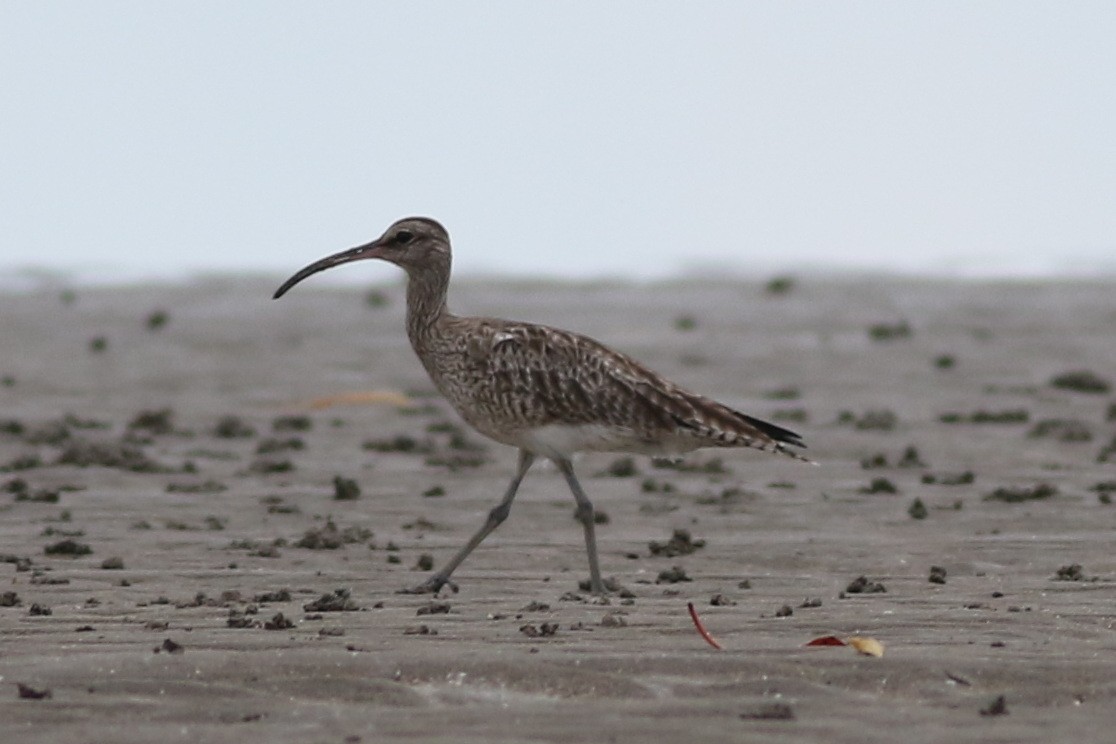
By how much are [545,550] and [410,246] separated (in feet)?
5.52

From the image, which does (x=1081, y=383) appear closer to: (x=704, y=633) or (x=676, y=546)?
(x=676, y=546)

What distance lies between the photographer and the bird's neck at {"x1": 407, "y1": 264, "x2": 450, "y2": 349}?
1162cm

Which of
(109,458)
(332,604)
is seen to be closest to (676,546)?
(332,604)

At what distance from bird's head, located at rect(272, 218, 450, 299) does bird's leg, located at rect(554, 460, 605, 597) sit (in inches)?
52.4

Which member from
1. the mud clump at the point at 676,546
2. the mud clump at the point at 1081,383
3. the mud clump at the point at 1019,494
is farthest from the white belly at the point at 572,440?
the mud clump at the point at 1081,383

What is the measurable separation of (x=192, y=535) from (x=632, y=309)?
18229 mm

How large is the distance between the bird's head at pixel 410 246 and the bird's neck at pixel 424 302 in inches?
3.8

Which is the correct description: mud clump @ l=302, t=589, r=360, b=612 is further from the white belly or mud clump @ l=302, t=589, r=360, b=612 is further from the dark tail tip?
the dark tail tip

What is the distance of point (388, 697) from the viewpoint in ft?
24.3

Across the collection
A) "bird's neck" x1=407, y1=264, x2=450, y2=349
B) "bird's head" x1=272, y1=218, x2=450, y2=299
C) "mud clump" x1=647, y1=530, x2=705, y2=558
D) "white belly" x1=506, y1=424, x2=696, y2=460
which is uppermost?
"bird's head" x1=272, y1=218, x2=450, y2=299

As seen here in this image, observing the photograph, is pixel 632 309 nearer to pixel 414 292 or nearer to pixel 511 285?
pixel 511 285

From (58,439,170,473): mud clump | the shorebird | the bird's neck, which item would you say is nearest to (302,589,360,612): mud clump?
the shorebird

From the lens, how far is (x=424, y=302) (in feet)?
38.2

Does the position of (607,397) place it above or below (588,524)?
above
